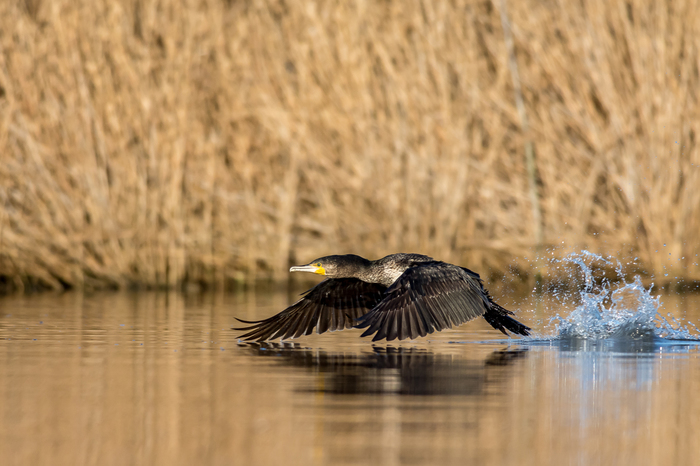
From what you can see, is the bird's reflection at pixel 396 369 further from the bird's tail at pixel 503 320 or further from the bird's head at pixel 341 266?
the bird's head at pixel 341 266

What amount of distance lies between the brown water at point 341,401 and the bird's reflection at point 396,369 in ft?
0.04

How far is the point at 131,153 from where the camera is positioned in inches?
407

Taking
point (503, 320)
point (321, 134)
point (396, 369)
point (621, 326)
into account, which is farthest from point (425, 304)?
point (321, 134)

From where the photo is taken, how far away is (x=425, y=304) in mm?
5531

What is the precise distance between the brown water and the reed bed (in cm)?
375

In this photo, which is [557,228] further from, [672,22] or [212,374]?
[212,374]

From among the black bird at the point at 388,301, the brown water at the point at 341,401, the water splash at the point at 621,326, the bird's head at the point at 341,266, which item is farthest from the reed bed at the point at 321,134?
the bird's head at the point at 341,266

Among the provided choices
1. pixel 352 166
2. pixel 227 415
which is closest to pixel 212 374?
pixel 227 415

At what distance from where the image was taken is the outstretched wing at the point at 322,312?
6316 mm

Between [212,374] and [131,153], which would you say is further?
[131,153]

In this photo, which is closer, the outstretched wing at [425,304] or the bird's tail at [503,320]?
the outstretched wing at [425,304]

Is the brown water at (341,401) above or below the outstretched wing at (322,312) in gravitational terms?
below

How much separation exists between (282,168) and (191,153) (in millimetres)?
959

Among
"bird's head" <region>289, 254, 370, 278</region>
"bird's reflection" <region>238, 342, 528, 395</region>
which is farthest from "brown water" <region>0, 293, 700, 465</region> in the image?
"bird's head" <region>289, 254, 370, 278</region>
